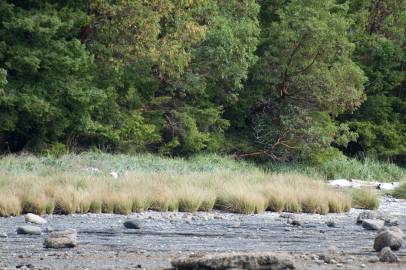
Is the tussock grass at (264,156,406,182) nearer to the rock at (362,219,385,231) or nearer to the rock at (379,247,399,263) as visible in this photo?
the rock at (362,219,385,231)

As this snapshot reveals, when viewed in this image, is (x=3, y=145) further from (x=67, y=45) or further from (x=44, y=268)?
(x=44, y=268)

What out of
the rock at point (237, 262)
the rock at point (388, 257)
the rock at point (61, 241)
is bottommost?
the rock at point (61, 241)

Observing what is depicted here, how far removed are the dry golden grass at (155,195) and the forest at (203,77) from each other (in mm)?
6456

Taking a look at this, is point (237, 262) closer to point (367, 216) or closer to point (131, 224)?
point (131, 224)

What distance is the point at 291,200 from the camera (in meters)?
16.7

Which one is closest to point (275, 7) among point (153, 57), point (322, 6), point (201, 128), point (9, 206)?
point (322, 6)

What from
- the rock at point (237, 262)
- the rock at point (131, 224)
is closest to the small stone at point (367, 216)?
the rock at point (131, 224)

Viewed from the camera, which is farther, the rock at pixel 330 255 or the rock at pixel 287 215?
the rock at pixel 287 215

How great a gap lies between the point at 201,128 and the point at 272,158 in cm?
291

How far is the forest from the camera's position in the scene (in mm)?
23578

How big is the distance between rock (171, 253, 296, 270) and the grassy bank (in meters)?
6.13

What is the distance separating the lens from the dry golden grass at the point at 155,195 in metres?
14.6

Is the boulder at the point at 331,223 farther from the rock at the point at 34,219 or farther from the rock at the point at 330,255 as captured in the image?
the rock at the point at 34,219

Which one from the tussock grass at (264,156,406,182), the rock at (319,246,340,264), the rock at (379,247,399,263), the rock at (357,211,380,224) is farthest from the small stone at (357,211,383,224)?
the tussock grass at (264,156,406,182)
